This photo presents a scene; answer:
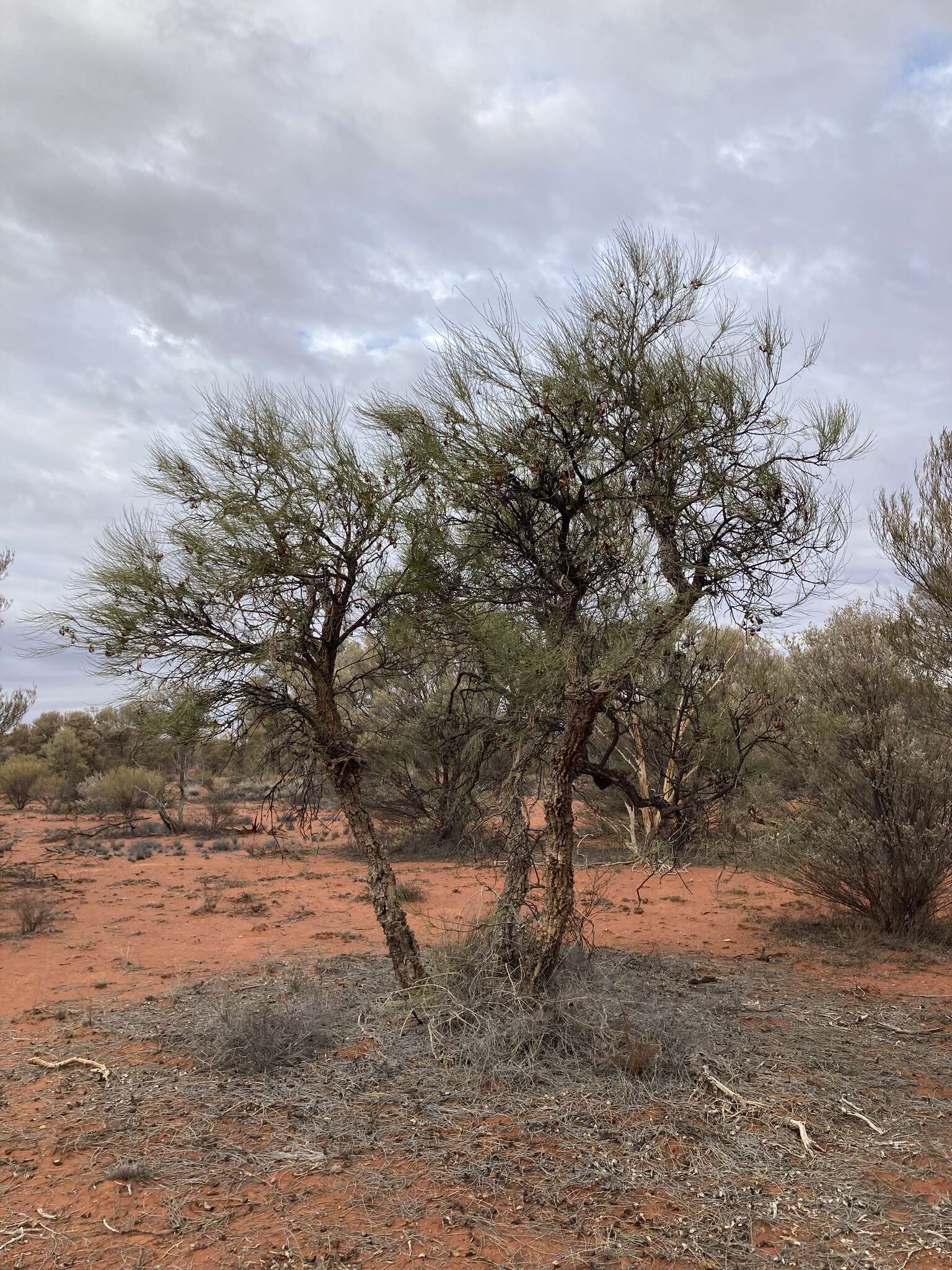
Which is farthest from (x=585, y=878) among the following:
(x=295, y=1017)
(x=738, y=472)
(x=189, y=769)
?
(x=189, y=769)

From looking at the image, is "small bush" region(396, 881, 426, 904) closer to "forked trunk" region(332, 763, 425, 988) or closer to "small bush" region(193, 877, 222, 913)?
"small bush" region(193, 877, 222, 913)

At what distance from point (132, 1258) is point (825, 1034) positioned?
551 centimetres

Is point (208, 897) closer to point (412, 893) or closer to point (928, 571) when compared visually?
point (412, 893)

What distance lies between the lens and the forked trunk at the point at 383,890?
23.0ft

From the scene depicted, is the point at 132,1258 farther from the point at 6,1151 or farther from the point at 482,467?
the point at 482,467

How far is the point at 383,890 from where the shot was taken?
705cm

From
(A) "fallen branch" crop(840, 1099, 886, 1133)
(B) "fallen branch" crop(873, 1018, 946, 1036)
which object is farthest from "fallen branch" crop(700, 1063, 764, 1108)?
(B) "fallen branch" crop(873, 1018, 946, 1036)

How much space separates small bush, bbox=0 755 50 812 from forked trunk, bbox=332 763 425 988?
25.8m

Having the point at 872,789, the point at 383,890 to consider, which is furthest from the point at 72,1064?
the point at 872,789

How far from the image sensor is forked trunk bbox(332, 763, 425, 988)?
23.0ft

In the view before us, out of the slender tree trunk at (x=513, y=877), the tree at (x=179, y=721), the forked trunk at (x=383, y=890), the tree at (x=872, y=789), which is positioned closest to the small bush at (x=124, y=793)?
the tree at (x=179, y=721)

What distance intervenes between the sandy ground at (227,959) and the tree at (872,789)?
0.90m

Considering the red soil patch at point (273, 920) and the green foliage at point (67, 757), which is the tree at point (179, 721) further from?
the green foliage at point (67, 757)

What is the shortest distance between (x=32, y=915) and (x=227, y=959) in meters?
3.72
